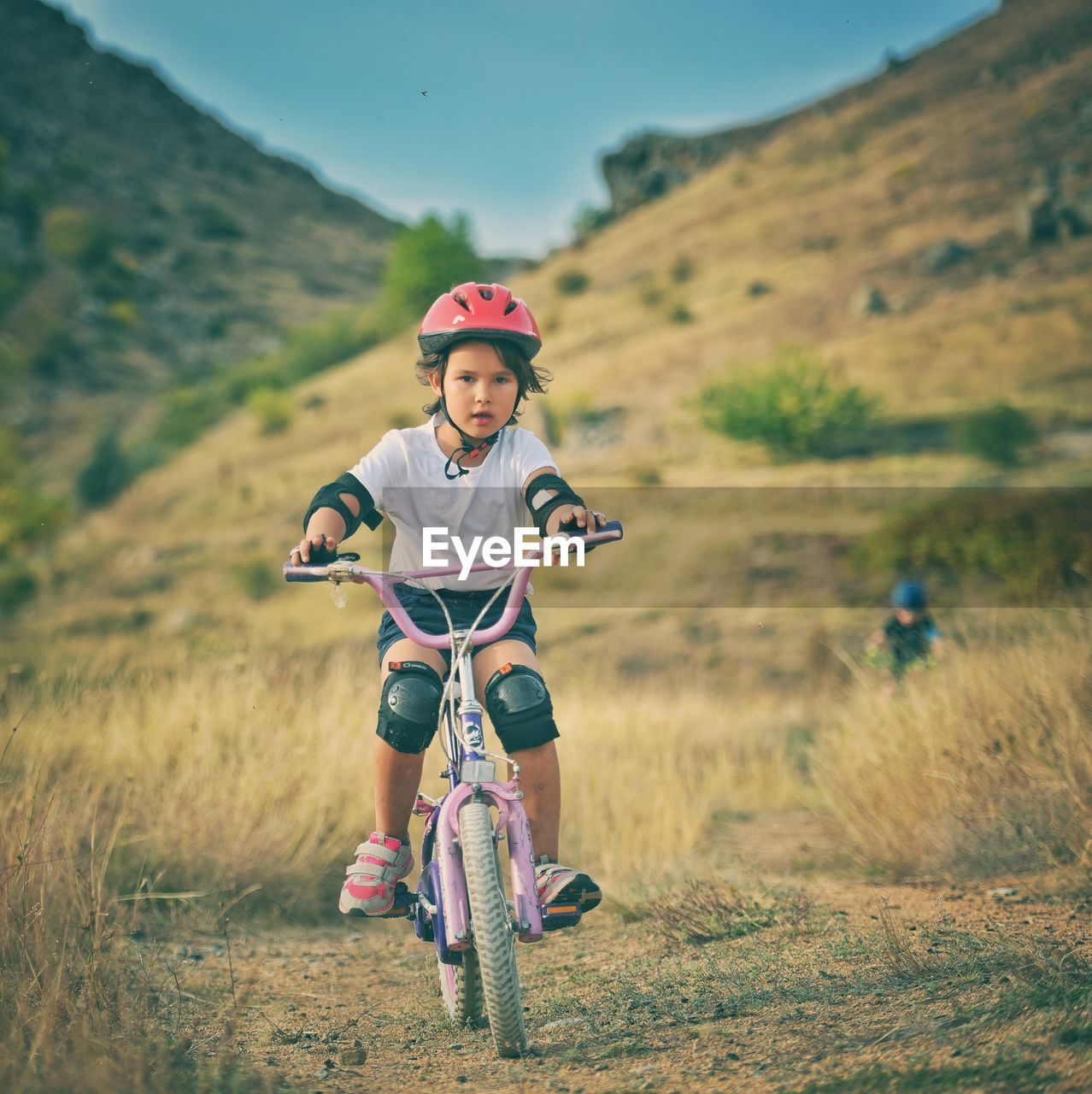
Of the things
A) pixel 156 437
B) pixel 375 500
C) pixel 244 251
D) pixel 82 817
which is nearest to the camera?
pixel 375 500

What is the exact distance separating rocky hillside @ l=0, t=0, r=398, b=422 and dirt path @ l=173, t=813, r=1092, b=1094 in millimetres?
61596

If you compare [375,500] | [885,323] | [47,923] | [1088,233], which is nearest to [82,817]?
[47,923]

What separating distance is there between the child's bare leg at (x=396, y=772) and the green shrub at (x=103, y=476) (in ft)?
163

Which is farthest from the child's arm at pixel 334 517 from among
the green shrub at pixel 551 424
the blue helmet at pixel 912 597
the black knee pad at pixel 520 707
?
the green shrub at pixel 551 424

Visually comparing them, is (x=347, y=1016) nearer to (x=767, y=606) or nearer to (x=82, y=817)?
(x=82, y=817)

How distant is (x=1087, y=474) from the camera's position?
26.6 m

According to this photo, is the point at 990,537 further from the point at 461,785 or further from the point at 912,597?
the point at 461,785

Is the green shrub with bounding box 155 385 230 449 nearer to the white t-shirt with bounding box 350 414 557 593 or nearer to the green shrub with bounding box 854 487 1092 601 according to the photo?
the green shrub with bounding box 854 487 1092 601

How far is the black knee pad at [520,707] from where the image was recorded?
339cm

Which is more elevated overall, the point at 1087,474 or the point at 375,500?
the point at 1087,474

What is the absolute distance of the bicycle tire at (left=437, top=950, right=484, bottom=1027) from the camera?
11.7ft

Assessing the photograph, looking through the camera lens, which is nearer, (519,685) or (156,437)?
(519,685)

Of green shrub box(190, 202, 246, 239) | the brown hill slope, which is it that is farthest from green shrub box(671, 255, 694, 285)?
green shrub box(190, 202, 246, 239)

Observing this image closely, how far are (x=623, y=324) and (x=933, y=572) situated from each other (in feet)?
97.1
